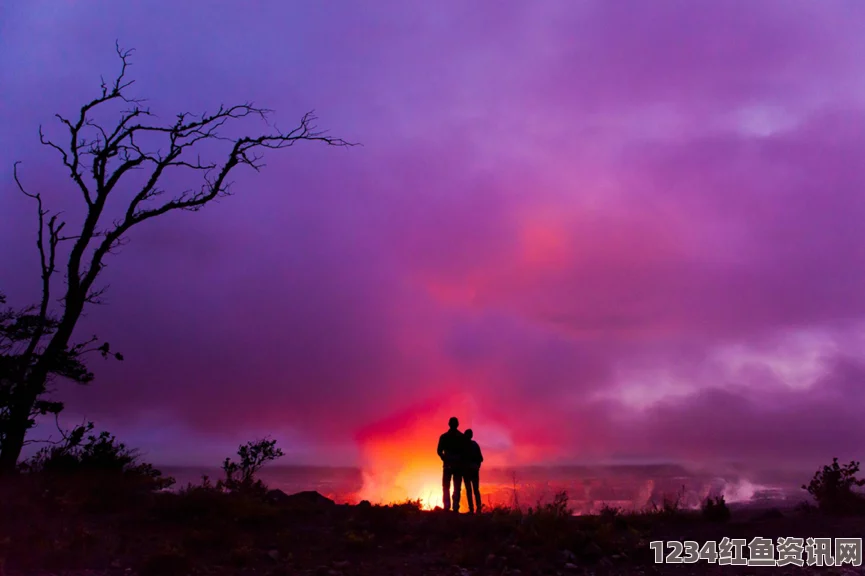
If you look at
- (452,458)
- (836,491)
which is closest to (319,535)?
(452,458)

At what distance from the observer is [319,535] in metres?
12.0

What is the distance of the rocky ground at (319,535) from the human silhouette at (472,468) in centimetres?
206

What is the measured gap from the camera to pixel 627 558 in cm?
1109

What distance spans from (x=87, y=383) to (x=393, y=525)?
10.3 metres

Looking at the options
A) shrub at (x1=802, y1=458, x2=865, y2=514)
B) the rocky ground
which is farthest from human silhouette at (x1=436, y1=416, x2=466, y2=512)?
shrub at (x1=802, y1=458, x2=865, y2=514)

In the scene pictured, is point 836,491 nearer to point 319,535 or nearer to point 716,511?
point 716,511

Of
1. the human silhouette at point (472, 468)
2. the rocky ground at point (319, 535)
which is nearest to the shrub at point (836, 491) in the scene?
the rocky ground at point (319, 535)

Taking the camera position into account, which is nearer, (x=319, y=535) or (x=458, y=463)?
(x=319, y=535)

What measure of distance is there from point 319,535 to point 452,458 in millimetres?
4312

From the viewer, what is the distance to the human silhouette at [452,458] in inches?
613

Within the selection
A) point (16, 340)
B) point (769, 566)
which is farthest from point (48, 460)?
point (769, 566)

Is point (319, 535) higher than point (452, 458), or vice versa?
point (452, 458)

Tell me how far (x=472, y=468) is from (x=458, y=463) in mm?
362

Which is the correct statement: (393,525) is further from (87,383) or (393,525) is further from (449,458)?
(87,383)
